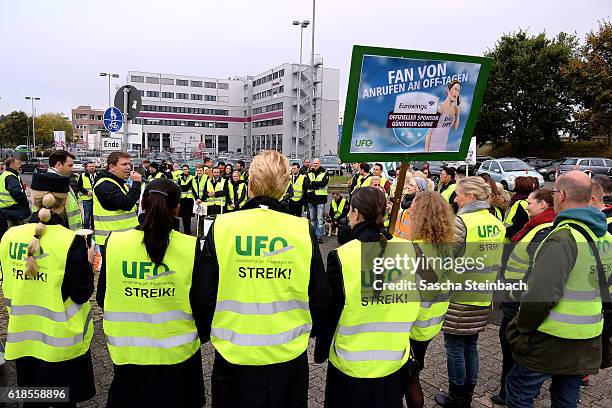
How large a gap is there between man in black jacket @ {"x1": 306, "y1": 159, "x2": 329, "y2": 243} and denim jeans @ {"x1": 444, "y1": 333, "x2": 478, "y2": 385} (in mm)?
7028

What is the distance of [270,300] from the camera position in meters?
2.29

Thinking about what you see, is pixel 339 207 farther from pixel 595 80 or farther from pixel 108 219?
pixel 595 80

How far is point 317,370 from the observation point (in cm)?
443

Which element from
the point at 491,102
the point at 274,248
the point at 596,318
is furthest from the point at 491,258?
the point at 491,102

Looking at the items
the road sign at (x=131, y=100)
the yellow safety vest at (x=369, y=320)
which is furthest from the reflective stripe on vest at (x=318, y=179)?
the yellow safety vest at (x=369, y=320)

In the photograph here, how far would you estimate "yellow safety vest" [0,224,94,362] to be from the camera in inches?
111

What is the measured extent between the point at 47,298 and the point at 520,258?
3743 millimetres

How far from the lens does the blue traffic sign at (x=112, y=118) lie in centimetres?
981

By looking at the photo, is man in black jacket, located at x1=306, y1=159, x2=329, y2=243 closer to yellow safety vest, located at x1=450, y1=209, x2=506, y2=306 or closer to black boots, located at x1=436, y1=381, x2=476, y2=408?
yellow safety vest, located at x1=450, y1=209, x2=506, y2=306

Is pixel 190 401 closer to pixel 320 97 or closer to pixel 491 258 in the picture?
pixel 491 258

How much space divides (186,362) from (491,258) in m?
2.73

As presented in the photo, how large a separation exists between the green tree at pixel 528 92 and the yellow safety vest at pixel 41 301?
135ft

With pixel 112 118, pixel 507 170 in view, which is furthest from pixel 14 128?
pixel 112 118

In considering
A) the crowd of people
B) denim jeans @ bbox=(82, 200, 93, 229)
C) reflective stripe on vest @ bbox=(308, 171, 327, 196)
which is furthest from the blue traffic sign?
the crowd of people
